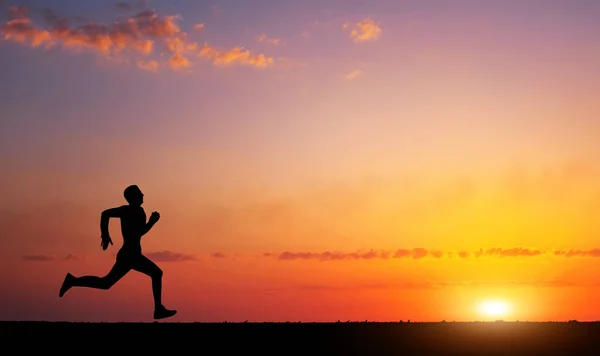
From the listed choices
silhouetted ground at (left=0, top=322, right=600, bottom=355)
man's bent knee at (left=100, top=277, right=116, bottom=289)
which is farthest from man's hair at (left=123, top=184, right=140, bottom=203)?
silhouetted ground at (left=0, top=322, right=600, bottom=355)

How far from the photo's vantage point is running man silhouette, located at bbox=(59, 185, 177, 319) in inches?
656

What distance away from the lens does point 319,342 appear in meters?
15.9

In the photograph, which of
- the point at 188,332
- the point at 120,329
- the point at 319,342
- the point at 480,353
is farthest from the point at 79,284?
the point at 480,353

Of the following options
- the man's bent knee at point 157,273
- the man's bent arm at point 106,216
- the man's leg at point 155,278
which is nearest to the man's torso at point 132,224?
the man's bent arm at point 106,216

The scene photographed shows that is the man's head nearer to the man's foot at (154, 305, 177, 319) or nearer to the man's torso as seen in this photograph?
the man's torso

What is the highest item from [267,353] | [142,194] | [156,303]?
[142,194]

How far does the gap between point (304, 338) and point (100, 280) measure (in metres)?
4.44

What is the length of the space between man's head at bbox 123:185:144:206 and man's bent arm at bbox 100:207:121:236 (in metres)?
0.28

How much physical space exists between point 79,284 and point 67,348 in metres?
3.36

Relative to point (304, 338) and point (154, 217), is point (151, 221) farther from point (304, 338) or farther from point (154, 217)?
point (304, 338)

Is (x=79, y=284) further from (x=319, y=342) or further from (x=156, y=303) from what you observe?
(x=319, y=342)

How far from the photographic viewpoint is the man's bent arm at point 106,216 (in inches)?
645

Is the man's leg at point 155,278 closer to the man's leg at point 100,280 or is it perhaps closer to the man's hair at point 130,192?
the man's leg at point 100,280

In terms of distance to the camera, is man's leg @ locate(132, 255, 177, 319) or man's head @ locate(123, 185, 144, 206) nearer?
man's head @ locate(123, 185, 144, 206)
